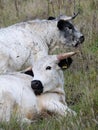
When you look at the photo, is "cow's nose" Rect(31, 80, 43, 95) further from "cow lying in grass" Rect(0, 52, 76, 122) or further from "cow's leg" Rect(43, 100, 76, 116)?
"cow's leg" Rect(43, 100, 76, 116)

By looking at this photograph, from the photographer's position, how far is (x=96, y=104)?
788 cm

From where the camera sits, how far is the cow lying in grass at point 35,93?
7.92 metres

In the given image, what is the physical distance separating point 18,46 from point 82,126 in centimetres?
406

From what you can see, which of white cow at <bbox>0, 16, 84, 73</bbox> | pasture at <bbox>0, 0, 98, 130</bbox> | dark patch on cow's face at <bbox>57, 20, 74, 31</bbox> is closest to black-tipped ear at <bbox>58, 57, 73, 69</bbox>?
pasture at <bbox>0, 0, 98, 130</bbox>

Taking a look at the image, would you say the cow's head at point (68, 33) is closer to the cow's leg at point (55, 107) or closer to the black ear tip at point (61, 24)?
the black ear tip at point (61, 24)

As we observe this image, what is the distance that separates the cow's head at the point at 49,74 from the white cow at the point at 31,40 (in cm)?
183

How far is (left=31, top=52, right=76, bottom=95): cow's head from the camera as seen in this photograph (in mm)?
8328

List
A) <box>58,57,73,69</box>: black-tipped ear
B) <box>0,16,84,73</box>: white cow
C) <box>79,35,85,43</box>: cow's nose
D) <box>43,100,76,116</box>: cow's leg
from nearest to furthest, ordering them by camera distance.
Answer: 1. <box>43,100,76,116</box>: cow's leg
2. <box>58,57,73,69</box>: black-tipped ear
3. <box>0,16,84,73</box>: white cow
4. <box>79,35,85,43</box>: cow's nose

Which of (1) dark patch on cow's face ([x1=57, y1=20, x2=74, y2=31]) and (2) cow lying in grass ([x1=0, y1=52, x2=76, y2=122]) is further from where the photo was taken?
(1) dark patch on cow's face ([x1=57, y1=20, x2=74, y2=31])

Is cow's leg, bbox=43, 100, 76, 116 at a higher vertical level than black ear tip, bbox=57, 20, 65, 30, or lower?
higher

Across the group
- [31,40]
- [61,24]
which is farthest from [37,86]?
[61,24]

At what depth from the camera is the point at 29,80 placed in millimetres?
8555

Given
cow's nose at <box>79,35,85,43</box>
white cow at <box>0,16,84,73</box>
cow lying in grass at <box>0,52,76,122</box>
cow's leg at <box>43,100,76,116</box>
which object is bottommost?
cow's nose at <box>79,35,85,43</box>

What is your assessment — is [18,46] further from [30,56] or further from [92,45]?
[92,45]
